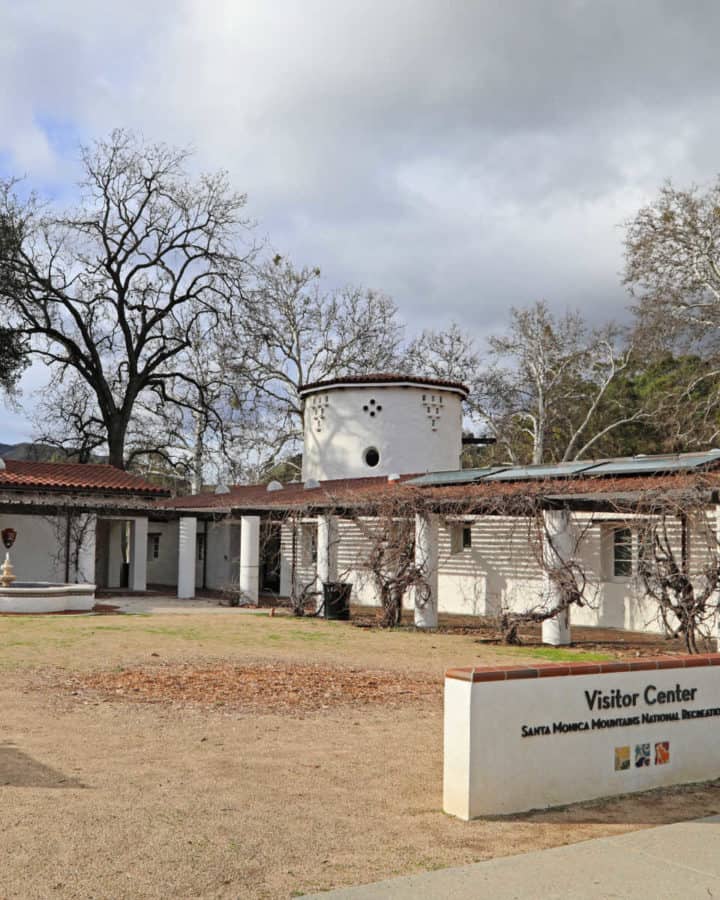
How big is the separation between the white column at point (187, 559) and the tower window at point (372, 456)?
5872 millimetres

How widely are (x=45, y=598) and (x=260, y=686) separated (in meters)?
11.6

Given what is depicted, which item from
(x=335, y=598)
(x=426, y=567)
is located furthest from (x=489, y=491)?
(x=335, y=598)

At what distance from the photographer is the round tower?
3188cm

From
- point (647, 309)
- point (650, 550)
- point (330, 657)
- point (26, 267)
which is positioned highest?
point (26, 267)

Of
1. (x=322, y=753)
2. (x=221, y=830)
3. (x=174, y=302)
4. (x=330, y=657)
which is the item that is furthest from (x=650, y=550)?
(x=174, y=302)

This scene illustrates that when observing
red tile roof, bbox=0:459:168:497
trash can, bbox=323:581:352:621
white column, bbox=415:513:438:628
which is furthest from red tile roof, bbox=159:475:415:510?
trash can, bbox=323:581:352:621

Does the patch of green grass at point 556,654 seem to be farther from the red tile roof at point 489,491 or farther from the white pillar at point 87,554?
the white pillar at point 87,554

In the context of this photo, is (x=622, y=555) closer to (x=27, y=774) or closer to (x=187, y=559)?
(x=187, y=559)

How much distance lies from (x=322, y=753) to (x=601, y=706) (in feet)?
8.40

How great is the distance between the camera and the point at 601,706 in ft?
24.5

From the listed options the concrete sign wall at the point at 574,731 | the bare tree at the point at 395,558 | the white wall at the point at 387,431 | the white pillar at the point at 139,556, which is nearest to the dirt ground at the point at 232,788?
the concrete sign wall at the point at 574,731

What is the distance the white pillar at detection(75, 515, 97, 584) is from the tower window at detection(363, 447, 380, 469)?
858 centimetres

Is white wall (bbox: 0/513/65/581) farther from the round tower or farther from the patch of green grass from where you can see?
the patch of green grass

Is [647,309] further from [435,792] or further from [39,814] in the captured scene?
[39,814]
